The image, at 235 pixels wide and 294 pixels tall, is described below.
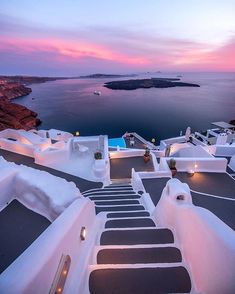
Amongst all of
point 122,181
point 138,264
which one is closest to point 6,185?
point 138,264

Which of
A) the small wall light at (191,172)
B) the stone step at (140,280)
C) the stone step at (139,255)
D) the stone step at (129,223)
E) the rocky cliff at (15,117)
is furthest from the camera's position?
the rocky cliff at (15,117)

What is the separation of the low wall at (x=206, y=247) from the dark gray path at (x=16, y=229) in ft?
8.49

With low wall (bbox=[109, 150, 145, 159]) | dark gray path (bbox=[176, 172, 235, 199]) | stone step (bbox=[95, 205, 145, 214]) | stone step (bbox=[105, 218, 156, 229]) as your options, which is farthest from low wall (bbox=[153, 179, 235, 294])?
low wall (bbox=[109, 150, 145, 159])

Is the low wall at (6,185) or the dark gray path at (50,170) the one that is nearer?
the low wall at (6,185)

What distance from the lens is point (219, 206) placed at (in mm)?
7484

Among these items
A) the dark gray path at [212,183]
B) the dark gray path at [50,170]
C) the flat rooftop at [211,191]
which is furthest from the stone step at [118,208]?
the dark gray path at [50,170]

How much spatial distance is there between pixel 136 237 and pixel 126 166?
950 centimetres

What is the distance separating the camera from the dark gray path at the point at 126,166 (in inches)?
506

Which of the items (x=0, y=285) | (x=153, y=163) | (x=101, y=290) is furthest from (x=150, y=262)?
(x=153, y=163)

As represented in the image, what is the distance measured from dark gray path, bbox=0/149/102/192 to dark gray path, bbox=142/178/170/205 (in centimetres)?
376

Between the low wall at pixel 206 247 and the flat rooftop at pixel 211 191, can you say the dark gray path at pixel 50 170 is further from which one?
the low wall at pixel 206 247

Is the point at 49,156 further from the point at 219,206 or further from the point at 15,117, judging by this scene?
the point at 15,117

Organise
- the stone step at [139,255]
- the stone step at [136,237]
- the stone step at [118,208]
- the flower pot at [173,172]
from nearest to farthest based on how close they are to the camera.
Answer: the stone step at [139,255], the stone step at [136,237], the stone step at [118,208], the flower pot at [173,172]

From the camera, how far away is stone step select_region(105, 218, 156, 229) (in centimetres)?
502
